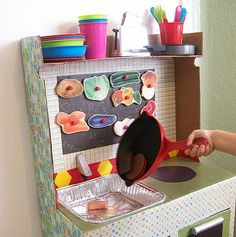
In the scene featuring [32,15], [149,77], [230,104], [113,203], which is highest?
[32,15]

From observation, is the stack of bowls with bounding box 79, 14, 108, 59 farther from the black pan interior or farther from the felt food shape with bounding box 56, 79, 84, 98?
the black pan interior

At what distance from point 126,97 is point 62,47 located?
363 mm

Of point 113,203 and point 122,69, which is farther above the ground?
point 122,69

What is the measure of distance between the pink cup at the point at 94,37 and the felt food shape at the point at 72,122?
205 millimetres

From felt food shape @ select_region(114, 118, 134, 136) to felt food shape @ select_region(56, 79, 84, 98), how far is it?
7.8 inches

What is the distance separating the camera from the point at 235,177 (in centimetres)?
121

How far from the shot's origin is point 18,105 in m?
1.13

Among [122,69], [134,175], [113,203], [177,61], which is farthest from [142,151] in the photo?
[177,61]

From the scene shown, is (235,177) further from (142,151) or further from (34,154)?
(34,154)

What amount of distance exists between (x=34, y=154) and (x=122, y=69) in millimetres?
442

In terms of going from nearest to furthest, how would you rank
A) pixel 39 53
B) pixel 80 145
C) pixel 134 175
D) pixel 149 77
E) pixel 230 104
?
pixel 39 53 < pixel 134 175 < pixel 80 145 < pixel 149 77 < pixel 230 104

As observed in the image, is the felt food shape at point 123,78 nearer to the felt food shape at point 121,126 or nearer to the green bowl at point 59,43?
the felt food shape at point 121,126

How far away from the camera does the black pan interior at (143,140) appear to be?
3.67 ft

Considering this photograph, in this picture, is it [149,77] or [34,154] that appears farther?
[149,77]
